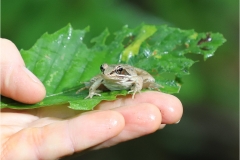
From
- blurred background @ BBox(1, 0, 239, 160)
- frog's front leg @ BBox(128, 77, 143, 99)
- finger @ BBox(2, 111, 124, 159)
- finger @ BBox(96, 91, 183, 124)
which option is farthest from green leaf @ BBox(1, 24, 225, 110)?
blurred background @ BBox(1, 0, 239, 160)

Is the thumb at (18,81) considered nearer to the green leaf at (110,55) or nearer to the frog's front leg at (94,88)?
the green leaf at (110,55)

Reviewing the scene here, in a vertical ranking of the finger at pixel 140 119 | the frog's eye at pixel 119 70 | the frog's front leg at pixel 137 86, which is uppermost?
the frog's eye at pixel 119 70

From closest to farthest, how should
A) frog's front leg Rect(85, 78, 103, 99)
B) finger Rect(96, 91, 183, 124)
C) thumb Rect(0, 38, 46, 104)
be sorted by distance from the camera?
Answer: 1. finger Rect(96, 91, 183, 124)
2. thumb Rect(0, 38, 46, 104)
3. frog's front leg Rect(85, 78, 103, 99)

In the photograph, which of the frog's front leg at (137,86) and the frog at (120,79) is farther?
the frog at (120,79)

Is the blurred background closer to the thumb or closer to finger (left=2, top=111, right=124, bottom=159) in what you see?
the thumb

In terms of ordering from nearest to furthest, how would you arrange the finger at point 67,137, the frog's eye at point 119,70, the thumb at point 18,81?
the finger at point 67,137 → the thumb at point 18,81 → the frog's eye at point 119,70

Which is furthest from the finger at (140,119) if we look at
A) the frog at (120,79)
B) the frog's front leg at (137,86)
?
the frog at (120,79)

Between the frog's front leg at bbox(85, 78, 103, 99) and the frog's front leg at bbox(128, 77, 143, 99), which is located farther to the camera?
the frog's front leg at bbox(85, 78, 103, 99)

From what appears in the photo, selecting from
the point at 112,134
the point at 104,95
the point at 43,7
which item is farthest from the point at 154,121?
the point at 43,7
